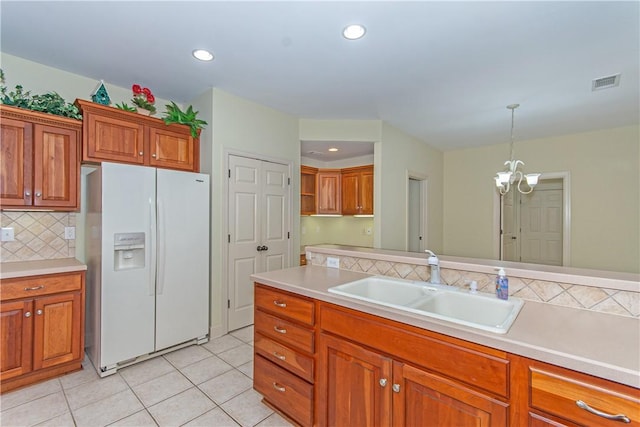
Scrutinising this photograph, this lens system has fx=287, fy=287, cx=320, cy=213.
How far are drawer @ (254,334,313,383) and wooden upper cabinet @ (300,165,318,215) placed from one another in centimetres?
343

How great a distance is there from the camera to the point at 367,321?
138 centimetres

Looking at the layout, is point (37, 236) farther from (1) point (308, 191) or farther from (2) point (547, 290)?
(2) point (547, 290)

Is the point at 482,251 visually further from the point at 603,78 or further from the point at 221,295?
the point at 221,295

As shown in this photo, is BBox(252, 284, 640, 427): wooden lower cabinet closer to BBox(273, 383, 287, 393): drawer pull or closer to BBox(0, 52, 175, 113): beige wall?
BBox(273, 383, 287, 393): drawer pull

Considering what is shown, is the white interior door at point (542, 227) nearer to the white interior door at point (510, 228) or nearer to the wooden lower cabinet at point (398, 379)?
the white interior door at point (510, 228)

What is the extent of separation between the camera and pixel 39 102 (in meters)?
2.31

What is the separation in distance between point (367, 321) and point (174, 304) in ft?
6.76

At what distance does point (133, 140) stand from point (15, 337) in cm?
175

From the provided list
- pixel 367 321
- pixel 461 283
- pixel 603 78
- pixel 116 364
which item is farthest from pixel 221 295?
pixel 603 78

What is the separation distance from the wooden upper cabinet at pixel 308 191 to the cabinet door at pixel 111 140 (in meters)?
2.80

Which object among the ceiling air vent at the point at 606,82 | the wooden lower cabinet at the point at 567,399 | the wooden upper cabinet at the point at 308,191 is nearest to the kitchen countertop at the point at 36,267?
the wooden lower cabinet at the point at 567,399

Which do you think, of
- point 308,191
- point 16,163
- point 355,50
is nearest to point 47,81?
point 16,163

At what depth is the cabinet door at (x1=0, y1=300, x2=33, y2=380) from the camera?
78.7 inches

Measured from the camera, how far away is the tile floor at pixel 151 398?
181cm
